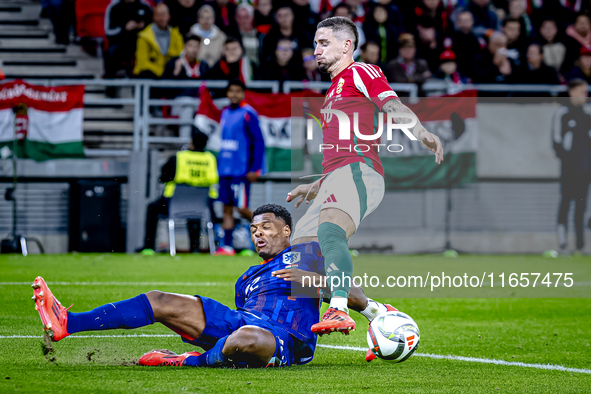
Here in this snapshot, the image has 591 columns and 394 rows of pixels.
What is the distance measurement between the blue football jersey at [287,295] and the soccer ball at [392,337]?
12.6 inches

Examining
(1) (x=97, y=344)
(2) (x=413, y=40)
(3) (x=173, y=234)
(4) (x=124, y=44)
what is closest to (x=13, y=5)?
(4) (x=124, y=44)

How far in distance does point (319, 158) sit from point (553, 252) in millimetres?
4147

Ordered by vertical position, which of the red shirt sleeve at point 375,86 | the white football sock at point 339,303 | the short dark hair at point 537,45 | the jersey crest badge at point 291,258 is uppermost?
the short dark hair at point 537,45

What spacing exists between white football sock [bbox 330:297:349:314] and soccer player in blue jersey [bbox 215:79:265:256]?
8043 millimetres

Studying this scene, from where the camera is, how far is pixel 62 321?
12.9 feet

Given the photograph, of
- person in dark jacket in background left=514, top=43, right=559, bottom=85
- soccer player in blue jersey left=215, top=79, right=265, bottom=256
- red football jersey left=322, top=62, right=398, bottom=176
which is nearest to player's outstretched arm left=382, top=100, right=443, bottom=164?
red football jersey left=322, top=62, right=398, bottom=176

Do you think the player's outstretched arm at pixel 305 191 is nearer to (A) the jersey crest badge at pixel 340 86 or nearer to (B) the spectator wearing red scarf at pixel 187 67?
(A) the jersey crest badge at pixel 340 86

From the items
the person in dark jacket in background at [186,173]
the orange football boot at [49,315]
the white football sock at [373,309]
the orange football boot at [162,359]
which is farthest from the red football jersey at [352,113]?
the person in dark jacket in background at [186,173]

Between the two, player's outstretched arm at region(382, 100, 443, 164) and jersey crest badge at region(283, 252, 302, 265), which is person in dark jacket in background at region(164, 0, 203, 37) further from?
jersey crest badge at region(283, 252, 302, 265)

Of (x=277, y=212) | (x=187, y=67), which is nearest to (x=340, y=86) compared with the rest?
(x=277, y=212)

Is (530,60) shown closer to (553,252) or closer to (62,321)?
(553,252)

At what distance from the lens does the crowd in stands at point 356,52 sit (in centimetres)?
1373

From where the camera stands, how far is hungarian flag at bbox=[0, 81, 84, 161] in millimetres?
12727

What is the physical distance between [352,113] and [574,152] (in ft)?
32.2
